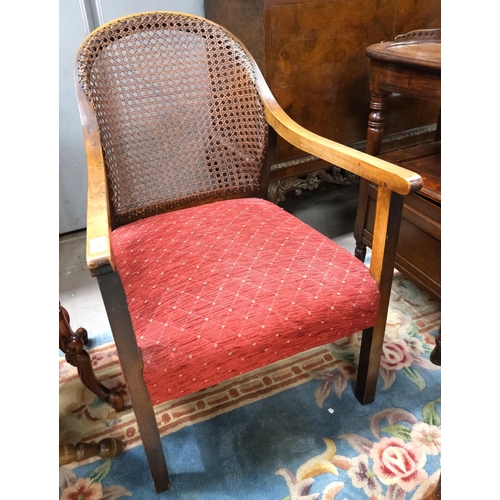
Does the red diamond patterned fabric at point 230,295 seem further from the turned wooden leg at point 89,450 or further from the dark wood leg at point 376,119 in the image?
the dark wood leg at point 376,119

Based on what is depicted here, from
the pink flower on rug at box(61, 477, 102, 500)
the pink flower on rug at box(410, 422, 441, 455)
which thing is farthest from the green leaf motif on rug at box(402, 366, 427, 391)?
the pink flower on rug at box(61, 477, 102, 500)

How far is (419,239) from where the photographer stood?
1.27 meters

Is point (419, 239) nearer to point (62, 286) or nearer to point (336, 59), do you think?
point (336, 59)

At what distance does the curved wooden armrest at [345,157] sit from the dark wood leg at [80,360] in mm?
709

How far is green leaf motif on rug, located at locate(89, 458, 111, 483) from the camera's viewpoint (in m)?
1.01

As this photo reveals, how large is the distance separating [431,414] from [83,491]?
0.88 m

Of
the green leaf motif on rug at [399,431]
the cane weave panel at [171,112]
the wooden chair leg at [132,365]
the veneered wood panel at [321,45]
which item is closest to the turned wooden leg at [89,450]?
the wooden chair leg at [132,365]

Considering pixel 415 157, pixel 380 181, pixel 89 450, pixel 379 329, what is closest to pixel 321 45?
pixel 415 157

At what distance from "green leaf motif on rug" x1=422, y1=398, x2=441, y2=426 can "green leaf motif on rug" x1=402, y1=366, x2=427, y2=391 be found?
54mm

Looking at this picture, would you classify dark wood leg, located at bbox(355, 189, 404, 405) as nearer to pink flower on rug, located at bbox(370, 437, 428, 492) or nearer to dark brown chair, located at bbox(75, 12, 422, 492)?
dark brown chair, located at bbox(75, 12, 422, 492)

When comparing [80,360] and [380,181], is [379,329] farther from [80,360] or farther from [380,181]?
[80,360]

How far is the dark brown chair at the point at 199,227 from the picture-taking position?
792 mm

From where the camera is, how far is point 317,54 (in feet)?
4.67

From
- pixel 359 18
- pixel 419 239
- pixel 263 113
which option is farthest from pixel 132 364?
pixel 359 18
